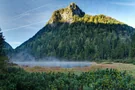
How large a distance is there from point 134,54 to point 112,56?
37.1m

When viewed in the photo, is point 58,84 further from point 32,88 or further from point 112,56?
point 112,56

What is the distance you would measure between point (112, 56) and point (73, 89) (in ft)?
492

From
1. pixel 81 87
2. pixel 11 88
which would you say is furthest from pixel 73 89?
pixel 11 88

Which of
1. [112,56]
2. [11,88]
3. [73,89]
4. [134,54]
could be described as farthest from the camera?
[112,56]

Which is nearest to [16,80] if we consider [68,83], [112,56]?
[68,83]

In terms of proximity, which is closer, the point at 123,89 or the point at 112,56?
the point at 123,89

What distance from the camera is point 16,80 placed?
3578cm

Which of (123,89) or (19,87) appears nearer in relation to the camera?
(19,87)

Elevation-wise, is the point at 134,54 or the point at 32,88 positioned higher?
the point at 134,54

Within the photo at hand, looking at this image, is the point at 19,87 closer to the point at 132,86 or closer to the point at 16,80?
the point at 16,80

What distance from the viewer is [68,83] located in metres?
37.9

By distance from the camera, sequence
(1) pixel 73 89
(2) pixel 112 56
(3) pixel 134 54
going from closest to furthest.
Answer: (1) pixel 73 89 < (3) pixel 134 54 < (2) pixel 112 56

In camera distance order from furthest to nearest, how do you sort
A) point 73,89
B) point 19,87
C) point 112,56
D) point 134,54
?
point 112,56 → point 134,54 → point 73,89 → point 19,87

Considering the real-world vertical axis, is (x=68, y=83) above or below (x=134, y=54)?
below
